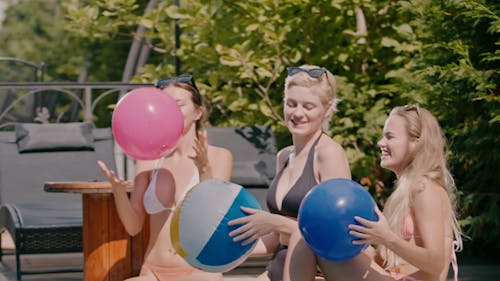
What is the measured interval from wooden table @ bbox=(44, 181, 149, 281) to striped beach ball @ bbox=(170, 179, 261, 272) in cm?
160

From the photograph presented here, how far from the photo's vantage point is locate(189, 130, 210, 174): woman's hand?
4008mm

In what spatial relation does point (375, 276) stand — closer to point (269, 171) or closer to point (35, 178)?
point (269, 171)

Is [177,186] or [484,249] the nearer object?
[177,186]

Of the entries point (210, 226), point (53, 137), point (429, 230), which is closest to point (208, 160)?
point (210, 226)

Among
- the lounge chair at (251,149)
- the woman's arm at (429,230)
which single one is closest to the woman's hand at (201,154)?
the woman's arm at (429,230)

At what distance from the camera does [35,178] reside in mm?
8422

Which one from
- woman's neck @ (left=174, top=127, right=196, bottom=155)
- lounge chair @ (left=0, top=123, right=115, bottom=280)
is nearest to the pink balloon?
woman's neck @ (left=174, top=127, right=196, bottom=155)

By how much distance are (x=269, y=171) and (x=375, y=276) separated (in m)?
4.52

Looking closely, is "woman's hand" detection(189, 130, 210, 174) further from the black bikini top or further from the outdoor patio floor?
the outdoor patio floor

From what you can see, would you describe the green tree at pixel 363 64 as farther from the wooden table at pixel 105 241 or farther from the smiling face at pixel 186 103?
the smiling face at pixel 186 103

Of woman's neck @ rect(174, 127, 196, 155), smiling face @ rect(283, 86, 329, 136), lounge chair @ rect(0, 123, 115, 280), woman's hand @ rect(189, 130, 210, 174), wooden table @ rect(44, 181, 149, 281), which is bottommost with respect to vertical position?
lounge chair @ rect(0, 123, 115, 280)

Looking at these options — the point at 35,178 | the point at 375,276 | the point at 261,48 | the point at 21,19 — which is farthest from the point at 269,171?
the point at 21,19

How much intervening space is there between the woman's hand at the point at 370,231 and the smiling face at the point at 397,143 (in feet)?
1.85

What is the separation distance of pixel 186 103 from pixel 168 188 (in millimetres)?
369
